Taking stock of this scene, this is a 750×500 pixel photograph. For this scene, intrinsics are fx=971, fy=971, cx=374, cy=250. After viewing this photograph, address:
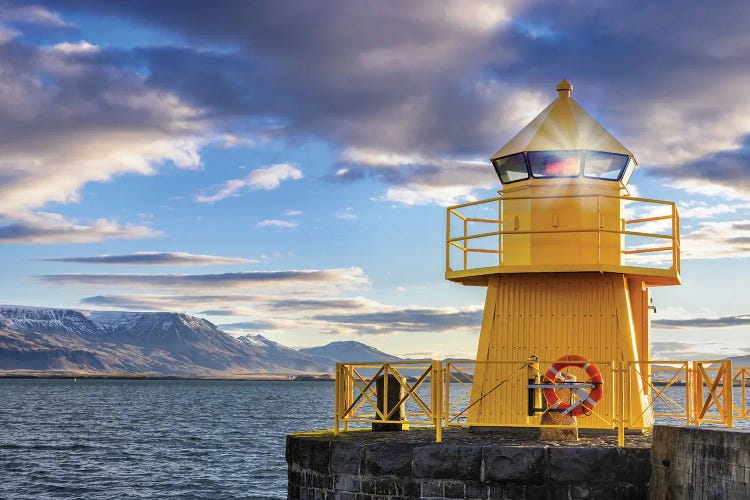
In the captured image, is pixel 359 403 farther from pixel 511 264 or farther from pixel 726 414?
pixel 726 414

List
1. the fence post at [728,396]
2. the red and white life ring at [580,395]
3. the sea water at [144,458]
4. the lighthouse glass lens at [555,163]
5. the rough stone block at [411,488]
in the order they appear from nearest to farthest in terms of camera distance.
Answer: the rough stone block at [411,488]
the fence post at [728,396]
the red and white life ring at [580,395]
the lighthouse glass lens at [555,163]
the sea water at [144,458]

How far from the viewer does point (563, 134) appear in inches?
663

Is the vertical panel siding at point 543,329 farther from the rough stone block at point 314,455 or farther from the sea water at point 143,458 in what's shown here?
the sea water at point 143,458

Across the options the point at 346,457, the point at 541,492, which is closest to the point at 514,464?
the point at 541,492

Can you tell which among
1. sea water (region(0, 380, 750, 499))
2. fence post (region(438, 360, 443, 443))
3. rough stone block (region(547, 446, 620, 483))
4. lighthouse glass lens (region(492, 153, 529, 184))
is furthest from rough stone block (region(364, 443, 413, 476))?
sea water (region(0, 380, 750, 499))

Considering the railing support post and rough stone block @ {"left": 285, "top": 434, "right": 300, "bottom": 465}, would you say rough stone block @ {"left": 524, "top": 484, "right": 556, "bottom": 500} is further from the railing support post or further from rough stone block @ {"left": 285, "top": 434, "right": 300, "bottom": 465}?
rough stone block @ {"left": 285, "top": 434, "right": 300, "bottom": 465}

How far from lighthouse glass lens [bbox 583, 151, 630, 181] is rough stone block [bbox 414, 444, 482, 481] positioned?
6005 millimetres

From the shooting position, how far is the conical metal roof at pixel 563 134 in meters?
16.6

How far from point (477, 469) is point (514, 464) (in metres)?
0.49

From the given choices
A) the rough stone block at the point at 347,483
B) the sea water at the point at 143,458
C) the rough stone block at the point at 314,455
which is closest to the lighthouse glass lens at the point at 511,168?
the rough stone block at the point at 314,455

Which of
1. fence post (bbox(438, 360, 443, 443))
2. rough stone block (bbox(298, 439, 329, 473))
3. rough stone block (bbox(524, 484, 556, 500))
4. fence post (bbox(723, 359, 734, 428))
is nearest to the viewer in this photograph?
rough stone block (bbox(524, 484, 556, 500))

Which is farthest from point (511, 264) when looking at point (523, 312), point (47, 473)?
point (47, 473)

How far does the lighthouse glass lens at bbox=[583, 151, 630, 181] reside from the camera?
16.6 m

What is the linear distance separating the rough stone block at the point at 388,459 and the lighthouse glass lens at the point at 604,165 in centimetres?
618
